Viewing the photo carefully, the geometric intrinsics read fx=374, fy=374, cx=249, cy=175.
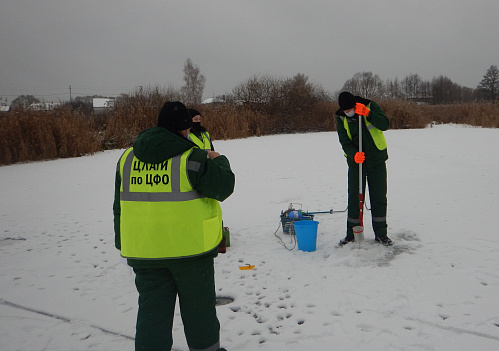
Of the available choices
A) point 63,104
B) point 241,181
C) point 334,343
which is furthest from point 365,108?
point 63,104

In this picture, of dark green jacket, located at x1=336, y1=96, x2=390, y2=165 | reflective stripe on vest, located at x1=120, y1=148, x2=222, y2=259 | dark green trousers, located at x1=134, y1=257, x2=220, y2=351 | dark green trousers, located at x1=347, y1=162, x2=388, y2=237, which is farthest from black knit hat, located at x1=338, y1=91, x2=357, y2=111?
dark green trousers, located at x1=134, y1=257, x2=220, y2=351

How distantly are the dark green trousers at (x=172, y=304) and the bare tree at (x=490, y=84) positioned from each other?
73.6m

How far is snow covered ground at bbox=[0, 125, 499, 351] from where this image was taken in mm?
2871

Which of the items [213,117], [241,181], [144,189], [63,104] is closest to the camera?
[144,189]

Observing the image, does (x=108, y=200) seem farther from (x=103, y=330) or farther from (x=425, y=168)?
(x=425, y=168)

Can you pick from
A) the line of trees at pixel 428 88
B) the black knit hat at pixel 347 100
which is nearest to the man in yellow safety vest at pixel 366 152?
A: the black knit hat at pixel 347 100

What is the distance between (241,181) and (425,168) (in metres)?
4.81

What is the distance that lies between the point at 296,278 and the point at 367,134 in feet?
6.20

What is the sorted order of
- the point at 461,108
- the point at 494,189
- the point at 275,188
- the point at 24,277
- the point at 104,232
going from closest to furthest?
the point at 24,277 → the point at 104,232 → the point at 494,189 → the point at 275,188 → the point at 461,108

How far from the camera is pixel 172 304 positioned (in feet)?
7.07

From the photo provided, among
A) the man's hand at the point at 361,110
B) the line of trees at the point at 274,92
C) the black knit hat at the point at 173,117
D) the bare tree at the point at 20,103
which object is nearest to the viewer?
the black knit hat at the point at 173,117

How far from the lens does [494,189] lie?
22.9ft

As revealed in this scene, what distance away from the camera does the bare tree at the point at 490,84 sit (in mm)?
62844

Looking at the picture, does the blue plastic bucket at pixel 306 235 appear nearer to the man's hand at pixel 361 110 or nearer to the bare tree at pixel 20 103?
the man's hand at pixel 361 110
